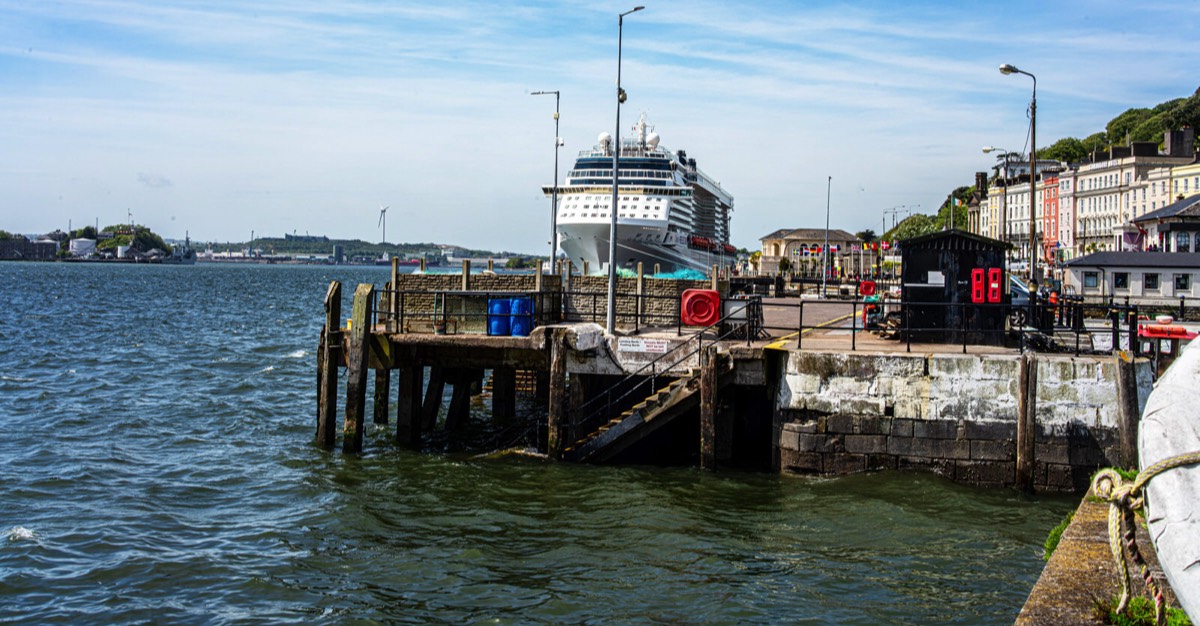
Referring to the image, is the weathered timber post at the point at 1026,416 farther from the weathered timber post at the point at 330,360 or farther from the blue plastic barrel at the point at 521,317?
the weathered timber post at the point at 330,360

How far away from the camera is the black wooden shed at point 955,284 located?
68.8 feet

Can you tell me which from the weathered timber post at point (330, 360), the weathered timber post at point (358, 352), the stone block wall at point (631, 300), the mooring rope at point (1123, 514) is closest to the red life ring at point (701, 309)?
the stone block wall at point (631, 300)

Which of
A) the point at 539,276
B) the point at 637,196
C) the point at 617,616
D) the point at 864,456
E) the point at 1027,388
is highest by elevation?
the point at 637,196

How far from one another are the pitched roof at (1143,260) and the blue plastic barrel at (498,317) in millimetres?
31668

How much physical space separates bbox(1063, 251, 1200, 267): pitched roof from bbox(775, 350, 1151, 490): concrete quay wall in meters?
29.0

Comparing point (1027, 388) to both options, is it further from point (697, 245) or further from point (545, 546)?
point (697, 245)

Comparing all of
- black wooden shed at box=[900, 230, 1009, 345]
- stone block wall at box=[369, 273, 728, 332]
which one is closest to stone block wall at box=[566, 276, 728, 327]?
stone block wall at box=[369, 273, 728, 332]

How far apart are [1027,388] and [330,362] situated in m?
12.9

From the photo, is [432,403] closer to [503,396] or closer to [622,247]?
[503,396]

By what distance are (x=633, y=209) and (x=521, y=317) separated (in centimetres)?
5896

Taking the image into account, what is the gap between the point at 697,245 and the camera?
294ft

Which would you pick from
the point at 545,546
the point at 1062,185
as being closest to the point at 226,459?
the point at 545,546

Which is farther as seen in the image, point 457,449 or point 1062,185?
point 1062,185

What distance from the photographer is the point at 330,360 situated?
832 inches
